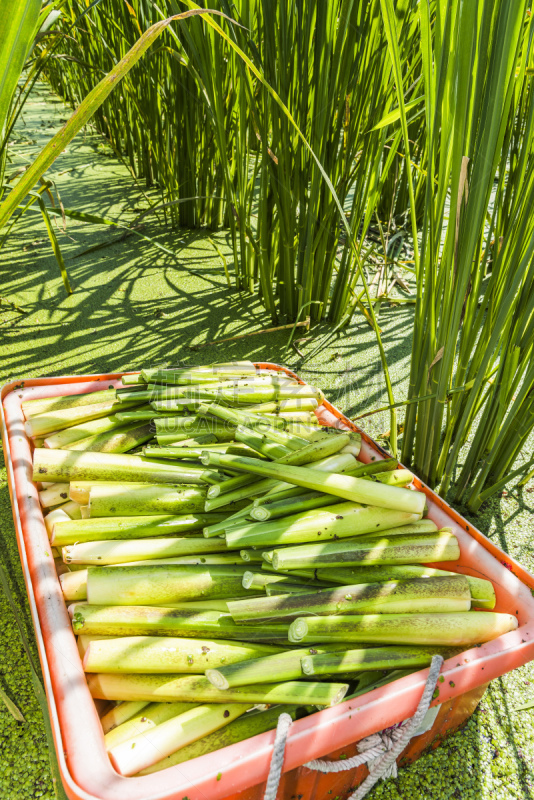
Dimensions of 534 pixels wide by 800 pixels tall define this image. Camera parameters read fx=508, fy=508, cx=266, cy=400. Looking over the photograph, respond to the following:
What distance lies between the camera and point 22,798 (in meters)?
0.69

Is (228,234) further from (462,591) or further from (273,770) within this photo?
(273,770)

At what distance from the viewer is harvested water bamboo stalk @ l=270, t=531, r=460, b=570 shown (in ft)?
2.55

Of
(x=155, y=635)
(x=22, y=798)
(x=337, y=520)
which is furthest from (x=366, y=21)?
(x=22, y=798)

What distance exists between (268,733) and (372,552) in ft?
1.05

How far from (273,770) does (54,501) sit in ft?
1.97

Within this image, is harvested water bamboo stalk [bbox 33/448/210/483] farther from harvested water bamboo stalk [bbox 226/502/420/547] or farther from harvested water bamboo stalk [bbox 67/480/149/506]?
harvested water bamboo stalk [bbox 226/502/420/547]

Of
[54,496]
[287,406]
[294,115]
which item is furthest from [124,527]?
[294,115]

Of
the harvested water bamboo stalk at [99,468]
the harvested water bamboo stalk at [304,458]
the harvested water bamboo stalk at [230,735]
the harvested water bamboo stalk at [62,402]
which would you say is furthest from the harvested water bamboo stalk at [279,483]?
the harvested water bamboo stalk at [62,402]

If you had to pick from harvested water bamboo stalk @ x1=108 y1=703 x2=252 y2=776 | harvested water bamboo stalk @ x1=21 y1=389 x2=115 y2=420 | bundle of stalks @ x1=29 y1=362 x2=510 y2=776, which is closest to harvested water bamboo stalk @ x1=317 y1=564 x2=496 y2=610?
bundle of stalks @ x1=29 y1=362 x2=510 y2=776

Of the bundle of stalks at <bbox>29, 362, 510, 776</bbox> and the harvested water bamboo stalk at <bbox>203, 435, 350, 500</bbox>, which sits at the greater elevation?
the harvested water bamboo stalk at <bbox>203, 435, 350, 500</bbox>

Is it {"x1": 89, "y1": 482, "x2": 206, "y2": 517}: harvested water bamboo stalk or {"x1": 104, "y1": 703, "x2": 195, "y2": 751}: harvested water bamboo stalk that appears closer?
{"x1": 104, "y1": 703, "x2": 195, "y2": 751}: harvested water bamboo stalk

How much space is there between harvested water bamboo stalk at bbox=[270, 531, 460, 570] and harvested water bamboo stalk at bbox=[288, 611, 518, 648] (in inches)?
3.7

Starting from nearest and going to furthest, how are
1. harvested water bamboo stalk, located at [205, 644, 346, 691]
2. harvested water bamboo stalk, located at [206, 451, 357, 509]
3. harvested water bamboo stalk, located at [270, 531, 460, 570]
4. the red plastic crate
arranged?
the red plastic crate
harvested water bamboo stalk, located at [205, 644, 346, 691]
harvested water bamboo stalk, located at [270, 531, 460, 570]
harvested water bamboo stalk, located at [206, 451, 357, 509]

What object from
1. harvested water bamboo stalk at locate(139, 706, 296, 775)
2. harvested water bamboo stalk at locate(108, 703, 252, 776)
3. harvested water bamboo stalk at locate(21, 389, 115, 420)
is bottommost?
harvested water bamboo stalk at locate(139, 706, 296, 775)
